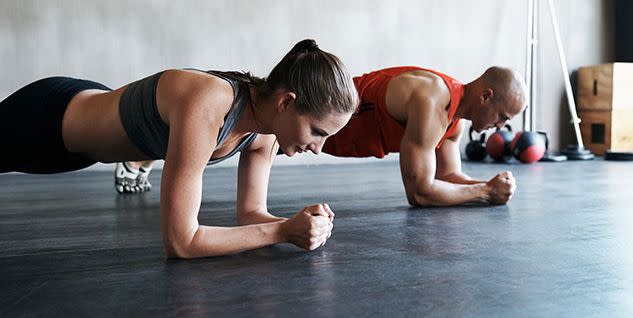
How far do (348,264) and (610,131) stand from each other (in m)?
4.56

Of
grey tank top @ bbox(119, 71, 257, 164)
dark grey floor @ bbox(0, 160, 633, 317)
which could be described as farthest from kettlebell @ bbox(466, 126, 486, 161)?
grey tank top @ bbox(119, 71, 257, 164)

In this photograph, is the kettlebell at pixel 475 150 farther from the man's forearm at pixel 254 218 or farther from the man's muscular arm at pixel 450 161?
the man's forearm at pixel 254 218

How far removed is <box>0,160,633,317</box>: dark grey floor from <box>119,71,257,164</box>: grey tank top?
0.29 m

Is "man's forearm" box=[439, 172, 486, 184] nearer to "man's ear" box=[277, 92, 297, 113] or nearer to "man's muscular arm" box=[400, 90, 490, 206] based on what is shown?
"man's muscular arm" box=[400, 90, 490, 206]

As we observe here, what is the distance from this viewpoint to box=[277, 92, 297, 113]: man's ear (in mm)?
1555

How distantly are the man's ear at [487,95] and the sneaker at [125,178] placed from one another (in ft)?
5.19

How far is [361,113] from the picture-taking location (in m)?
2.62

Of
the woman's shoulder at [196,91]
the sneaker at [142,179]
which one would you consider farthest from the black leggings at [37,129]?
the sneaker at [142,179]

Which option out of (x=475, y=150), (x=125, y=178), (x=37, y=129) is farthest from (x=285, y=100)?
(x=475, y=150)

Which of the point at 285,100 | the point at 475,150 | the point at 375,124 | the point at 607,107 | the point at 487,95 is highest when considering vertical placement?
the point at 285,100

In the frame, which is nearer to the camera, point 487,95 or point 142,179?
point 487,95

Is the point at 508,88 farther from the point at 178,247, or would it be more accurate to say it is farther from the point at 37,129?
the point at 37,129

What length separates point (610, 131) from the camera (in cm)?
565

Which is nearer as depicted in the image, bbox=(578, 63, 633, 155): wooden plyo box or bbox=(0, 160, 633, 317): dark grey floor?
bbox=(0, 160, 633, 317): dark grey floor
